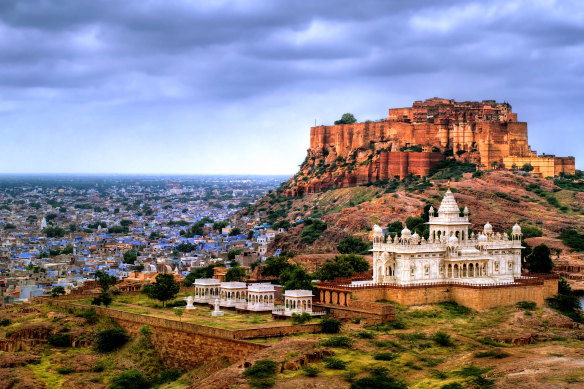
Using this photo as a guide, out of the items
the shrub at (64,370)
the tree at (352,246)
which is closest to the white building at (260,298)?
the shrub at (64,370)

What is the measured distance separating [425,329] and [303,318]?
5873mm

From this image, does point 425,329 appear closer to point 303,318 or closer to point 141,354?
point 303,318

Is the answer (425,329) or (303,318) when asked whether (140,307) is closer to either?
(303,318)

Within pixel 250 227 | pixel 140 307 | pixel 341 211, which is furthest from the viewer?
pixel 250 227

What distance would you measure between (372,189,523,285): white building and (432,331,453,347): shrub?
7.07 metres

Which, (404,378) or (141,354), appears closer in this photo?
(404,378)

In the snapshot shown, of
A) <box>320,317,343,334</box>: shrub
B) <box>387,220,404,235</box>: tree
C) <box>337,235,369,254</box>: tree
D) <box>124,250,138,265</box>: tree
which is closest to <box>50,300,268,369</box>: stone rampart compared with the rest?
<box>320,317,343,334</box>: shrub

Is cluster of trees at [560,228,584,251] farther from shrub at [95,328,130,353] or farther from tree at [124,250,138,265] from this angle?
shrub at [95,328,130,353]

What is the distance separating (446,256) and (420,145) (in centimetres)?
5204

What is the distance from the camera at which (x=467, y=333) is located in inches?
1759

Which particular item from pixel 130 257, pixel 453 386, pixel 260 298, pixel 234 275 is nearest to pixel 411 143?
pixel 130 257

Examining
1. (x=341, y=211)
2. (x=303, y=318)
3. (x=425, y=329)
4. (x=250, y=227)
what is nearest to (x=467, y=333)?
(x=425, y=329)

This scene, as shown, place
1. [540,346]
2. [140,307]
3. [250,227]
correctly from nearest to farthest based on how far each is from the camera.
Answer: [540,346] → [140,307] → [250,227]

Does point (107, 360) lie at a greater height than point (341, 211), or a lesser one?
lesser
